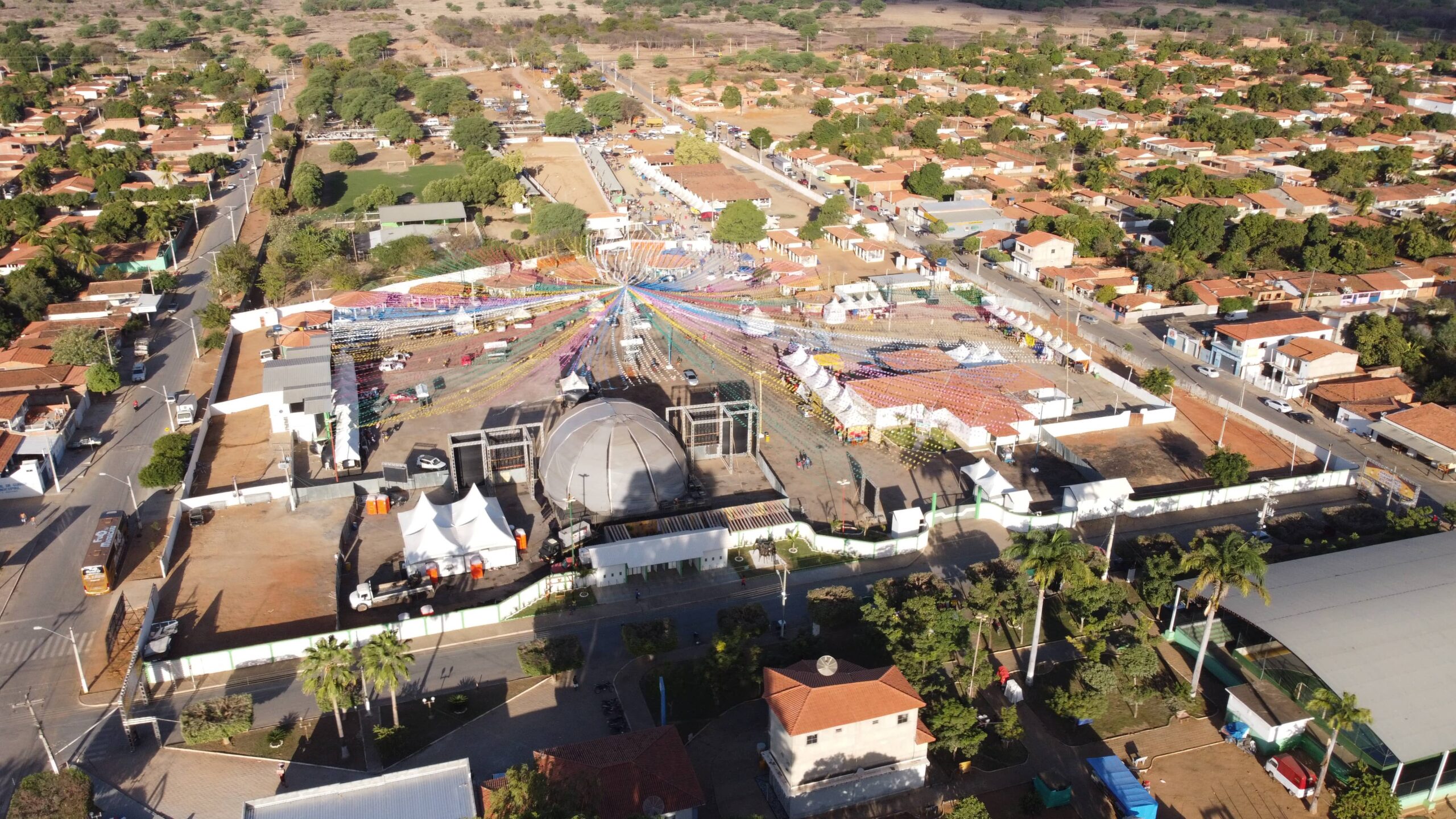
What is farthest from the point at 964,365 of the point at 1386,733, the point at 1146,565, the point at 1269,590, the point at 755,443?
the point at 1386,733

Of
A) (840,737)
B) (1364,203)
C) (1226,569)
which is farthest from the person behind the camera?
(1364,203)

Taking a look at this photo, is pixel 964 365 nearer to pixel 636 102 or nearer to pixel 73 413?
pixel 73 413

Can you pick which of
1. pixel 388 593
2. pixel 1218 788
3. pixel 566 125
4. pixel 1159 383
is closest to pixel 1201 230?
pixel 1159 383

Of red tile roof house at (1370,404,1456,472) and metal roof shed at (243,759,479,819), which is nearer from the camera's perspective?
metal roof shed at (243,759,479,819)

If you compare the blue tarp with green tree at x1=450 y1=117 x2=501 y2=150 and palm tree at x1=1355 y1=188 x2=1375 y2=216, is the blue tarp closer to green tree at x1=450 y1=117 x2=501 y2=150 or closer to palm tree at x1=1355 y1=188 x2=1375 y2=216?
palm tree at x1=1355 y1=188 x2=1375 y2=216

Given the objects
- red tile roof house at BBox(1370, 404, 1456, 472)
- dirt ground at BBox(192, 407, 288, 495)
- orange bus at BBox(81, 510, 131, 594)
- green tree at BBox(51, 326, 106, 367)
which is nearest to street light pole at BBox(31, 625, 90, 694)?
orange bus at BBox(81, 510, 131, 594)

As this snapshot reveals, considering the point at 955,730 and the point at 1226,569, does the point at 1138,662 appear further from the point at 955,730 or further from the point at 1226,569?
the point at 955,730

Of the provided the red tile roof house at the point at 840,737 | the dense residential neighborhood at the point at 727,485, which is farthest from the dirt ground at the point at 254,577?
the red tile roof house at the point at 840,737
